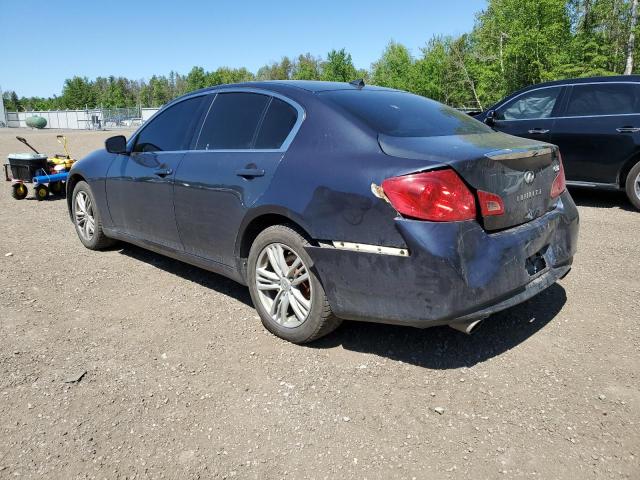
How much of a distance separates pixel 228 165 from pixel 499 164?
180 cm

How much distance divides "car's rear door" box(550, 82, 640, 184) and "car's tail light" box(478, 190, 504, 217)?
17.4 ft

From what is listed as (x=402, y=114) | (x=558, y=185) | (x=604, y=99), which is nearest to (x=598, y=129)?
(x=604, y=99)

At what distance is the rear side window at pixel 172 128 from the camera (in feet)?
13.7

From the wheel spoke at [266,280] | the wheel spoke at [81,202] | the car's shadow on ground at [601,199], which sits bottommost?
the car's shadow on ground at [601,199]

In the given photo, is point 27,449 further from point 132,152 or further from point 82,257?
point 82,257

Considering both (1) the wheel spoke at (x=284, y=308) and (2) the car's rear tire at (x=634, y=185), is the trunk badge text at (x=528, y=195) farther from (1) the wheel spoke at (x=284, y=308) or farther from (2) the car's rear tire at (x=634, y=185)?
(2) the car's rear tire at (x=634, y=185)

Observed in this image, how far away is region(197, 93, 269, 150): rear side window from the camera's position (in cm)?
365

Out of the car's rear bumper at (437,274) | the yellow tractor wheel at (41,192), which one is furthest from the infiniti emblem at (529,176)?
the yellow tractor wheel at (41,192)

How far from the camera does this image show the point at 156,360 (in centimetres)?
323

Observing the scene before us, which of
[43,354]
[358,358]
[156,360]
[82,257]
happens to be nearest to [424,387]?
[358,358]

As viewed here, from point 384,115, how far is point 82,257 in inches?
146

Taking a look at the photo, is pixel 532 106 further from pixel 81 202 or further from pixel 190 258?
pixel 81 202

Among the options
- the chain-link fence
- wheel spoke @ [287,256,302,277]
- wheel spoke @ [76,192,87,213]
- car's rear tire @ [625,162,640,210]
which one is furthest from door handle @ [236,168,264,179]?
the chain-link fence

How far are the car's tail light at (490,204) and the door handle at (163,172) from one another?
2479mm
